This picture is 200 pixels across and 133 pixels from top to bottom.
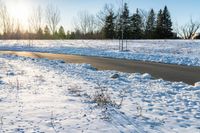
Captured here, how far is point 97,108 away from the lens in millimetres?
6836

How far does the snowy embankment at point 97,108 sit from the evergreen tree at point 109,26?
56.2 m

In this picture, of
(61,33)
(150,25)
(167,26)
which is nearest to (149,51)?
(167,26)

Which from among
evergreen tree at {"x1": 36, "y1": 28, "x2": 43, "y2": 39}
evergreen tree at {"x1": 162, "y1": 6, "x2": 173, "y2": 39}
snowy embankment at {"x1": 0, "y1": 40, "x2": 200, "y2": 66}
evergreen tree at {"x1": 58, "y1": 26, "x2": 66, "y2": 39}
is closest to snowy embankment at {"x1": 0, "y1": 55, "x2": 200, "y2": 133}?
snowy embankment at {"x1": 0, "y1": 40, "x2": 200, "y2": 66}

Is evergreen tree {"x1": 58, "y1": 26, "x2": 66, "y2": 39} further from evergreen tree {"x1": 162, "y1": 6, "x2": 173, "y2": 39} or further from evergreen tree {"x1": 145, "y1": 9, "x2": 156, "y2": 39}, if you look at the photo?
evergreen tree {"x1": 162, "y1": 6, "x2": 173, "y2": 39}

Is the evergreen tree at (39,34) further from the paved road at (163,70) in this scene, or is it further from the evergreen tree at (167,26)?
the paved road at (163,70)

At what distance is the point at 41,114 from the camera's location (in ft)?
20.6

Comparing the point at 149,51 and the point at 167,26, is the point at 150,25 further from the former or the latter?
the point at 149,51

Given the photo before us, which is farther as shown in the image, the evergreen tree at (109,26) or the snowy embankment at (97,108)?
the evergreen tree at (109,26)

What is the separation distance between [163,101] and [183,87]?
2606 mm

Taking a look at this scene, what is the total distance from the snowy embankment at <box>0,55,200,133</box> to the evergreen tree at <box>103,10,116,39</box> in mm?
56158

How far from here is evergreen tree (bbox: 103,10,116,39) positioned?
215 ft

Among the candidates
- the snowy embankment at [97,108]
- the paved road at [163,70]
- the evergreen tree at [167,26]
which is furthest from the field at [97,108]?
the evergreen tree at [167,26]

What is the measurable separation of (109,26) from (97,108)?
6053cm

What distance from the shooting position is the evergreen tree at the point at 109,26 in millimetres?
65525
